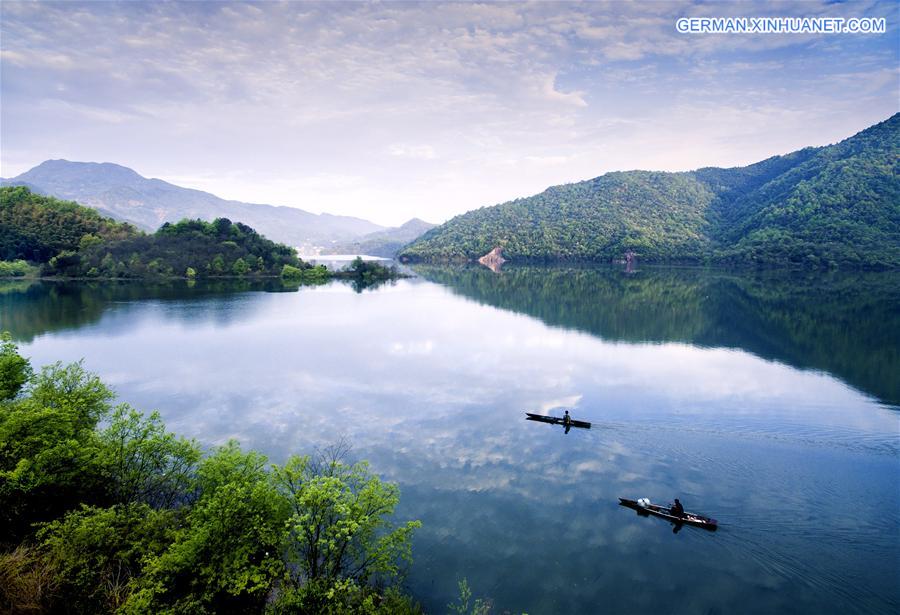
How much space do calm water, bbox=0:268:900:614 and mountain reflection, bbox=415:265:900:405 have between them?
0.68 m

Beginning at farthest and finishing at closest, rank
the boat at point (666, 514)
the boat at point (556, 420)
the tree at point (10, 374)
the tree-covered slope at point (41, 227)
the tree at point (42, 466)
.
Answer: the tree-covered slope at point (41, 227)
the boat at point (556, 420)
the tree at point (10, 374)
the boat at point (666, 514)
the tree at point (42, 466)

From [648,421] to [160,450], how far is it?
2949cm

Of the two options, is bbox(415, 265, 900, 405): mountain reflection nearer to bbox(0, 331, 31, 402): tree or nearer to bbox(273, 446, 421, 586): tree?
bbox(273, 446, 421, 586): tree

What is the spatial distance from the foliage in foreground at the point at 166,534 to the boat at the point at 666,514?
38.4 ft

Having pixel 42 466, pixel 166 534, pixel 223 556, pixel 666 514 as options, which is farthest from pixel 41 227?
pixel 666 514

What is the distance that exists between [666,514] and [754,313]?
6808 cm

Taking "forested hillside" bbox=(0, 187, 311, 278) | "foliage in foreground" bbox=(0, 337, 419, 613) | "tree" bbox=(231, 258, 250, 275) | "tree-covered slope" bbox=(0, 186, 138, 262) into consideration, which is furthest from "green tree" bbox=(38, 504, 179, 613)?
"tree-covered slope" bbox=(0, 186, 138, 262)

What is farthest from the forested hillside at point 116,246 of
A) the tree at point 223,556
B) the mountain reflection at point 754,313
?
the tree at point 223,556

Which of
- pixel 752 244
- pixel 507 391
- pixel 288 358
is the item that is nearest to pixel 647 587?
pixel 507 391

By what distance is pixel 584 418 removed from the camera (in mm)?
33312

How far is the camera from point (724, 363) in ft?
154

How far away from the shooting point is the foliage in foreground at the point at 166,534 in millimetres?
12547

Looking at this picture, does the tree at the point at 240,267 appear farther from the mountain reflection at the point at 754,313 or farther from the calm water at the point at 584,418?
the mountain reflection at the point at 754,313

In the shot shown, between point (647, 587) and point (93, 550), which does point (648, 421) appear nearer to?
point (647, 587)
